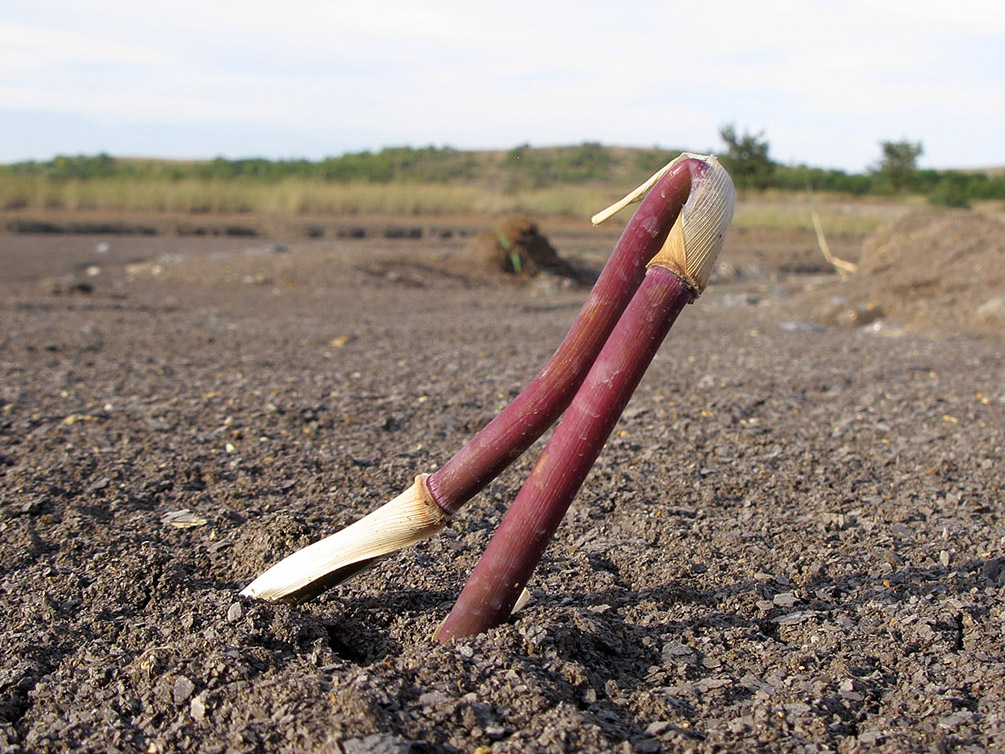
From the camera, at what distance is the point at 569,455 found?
5.45ft

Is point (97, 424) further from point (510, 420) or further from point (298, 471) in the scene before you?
point (510, 420)

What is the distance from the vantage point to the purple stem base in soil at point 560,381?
1629mm

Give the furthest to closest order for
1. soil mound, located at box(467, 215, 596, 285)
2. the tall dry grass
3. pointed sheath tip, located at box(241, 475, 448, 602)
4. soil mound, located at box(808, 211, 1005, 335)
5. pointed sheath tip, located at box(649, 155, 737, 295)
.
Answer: the tall dry grass → soil mound, located at box(467, 215, 596, 285) → soil mound, located at box(808, 211, 1005, 335) → pointed sheath tip, located at box(241, 475, 448, 602) → pointed sheath tip, located at box(649, 155, 737, 295)

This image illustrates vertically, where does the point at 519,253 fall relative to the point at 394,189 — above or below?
below

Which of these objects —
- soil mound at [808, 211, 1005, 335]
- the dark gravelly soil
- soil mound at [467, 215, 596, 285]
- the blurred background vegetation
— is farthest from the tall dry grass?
the dark gravelly soil

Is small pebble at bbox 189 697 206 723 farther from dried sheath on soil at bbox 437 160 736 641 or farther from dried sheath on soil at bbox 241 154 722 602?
dried sheath on soil at bbox 437 160 736 641

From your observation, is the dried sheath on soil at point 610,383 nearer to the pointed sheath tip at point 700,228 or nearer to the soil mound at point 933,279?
the pointed sheath tip at point 700,228

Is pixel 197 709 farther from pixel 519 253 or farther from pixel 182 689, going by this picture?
pixel 519 253

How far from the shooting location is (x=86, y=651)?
6.04 ft

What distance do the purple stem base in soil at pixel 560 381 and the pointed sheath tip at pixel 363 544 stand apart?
4 centimetres

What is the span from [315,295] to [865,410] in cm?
812

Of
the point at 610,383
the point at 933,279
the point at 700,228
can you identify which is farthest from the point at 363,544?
the point at 933,279

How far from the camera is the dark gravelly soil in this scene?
1.63 meters

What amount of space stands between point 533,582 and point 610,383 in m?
0.82
